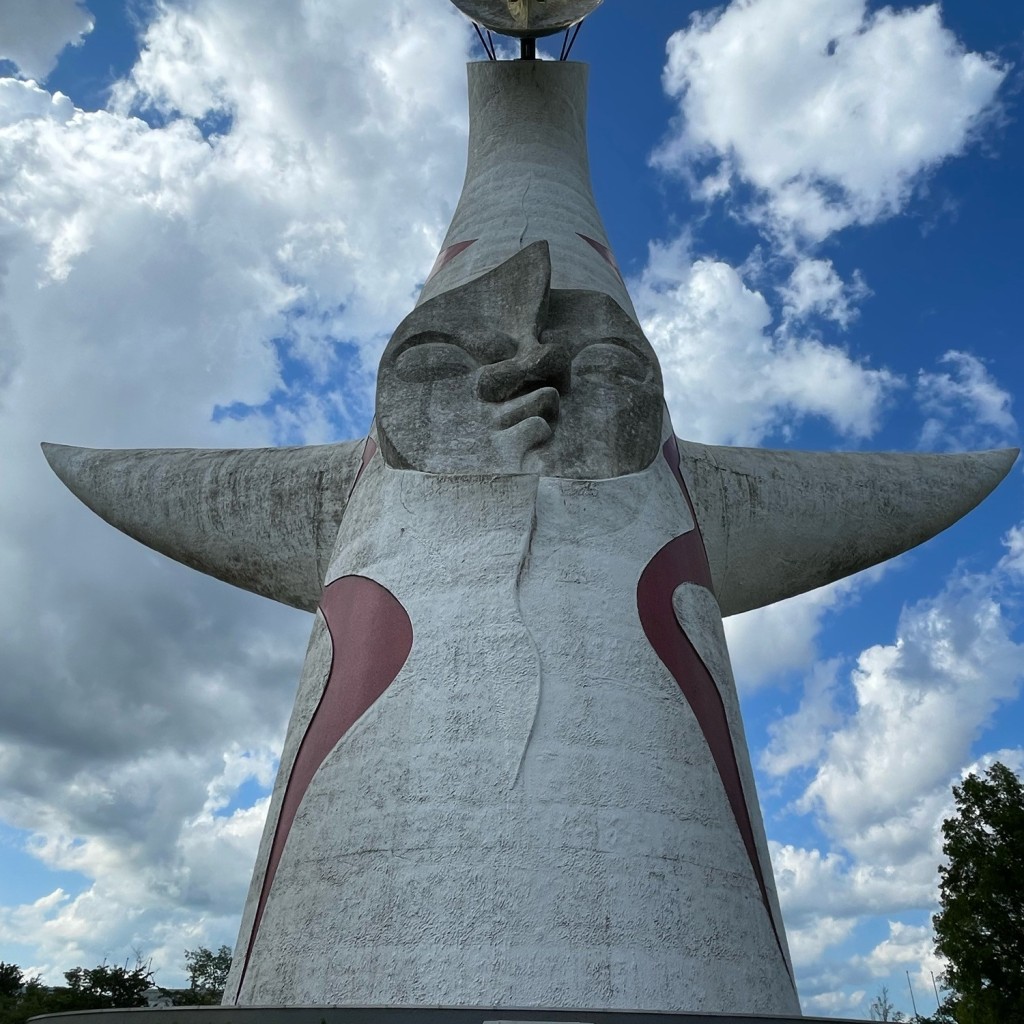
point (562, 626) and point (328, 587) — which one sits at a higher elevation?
point (328, 587)

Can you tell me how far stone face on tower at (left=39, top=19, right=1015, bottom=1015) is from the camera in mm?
4707

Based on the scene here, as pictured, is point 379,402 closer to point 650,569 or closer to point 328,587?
point 328,587

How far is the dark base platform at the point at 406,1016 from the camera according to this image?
3.62 m

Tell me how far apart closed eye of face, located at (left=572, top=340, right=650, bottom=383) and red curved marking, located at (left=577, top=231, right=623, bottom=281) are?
272 cm

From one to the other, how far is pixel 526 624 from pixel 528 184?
241 inches

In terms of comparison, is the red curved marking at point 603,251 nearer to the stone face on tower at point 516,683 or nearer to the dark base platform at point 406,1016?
the stone face on tower at point 516,683

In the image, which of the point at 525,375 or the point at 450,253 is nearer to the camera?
the point at 525,375

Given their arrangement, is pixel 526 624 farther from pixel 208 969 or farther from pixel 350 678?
pixel 208 969

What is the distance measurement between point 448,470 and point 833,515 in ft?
13.5

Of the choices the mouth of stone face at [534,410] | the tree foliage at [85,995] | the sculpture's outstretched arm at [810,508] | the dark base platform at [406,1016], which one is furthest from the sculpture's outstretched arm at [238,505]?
the tree foliage at [85,995]

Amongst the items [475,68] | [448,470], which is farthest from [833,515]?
[475,68]

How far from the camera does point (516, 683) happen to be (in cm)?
542

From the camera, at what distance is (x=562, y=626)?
18.8 ft

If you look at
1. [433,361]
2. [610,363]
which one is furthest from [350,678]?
[610,363]
